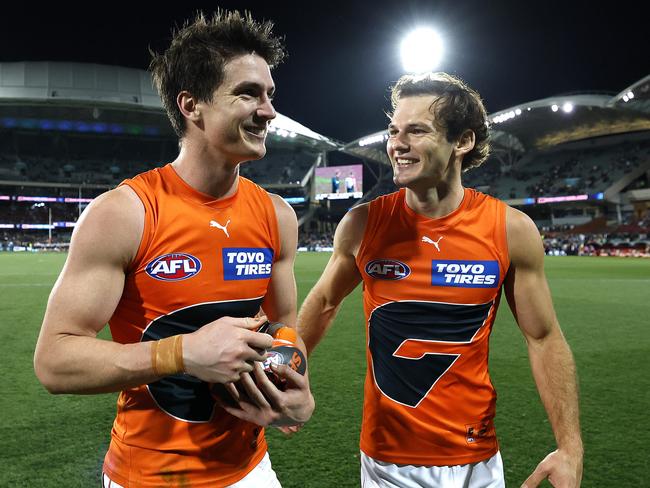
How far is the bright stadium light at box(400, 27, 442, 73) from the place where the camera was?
2640 cm

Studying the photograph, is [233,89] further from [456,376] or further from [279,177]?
[279,177]

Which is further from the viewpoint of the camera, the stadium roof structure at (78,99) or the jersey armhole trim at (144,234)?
the stadium roof structure at (78,99)

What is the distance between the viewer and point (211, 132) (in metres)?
2.01

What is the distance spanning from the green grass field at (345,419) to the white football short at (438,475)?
146cm

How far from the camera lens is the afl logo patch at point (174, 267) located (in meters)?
1.84

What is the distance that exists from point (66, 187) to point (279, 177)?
28.4 meters

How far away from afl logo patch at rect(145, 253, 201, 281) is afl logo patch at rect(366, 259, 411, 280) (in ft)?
3.08

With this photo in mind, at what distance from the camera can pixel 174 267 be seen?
1884mm

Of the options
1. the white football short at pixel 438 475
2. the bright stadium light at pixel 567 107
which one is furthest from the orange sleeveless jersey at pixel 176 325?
the bright stadium light at pixel 567 107

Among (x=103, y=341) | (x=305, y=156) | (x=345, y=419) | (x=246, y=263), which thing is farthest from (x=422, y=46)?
(x=305, y=156)

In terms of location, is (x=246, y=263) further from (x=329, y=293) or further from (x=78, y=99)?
(x=78, y=99)

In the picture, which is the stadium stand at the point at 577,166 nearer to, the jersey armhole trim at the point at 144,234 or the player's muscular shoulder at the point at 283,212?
the player's muscular shoulder at the point at 283,212


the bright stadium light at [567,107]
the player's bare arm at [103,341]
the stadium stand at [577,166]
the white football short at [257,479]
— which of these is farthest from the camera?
the stadium stand at [577,166]

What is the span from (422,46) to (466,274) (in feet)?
86.6
